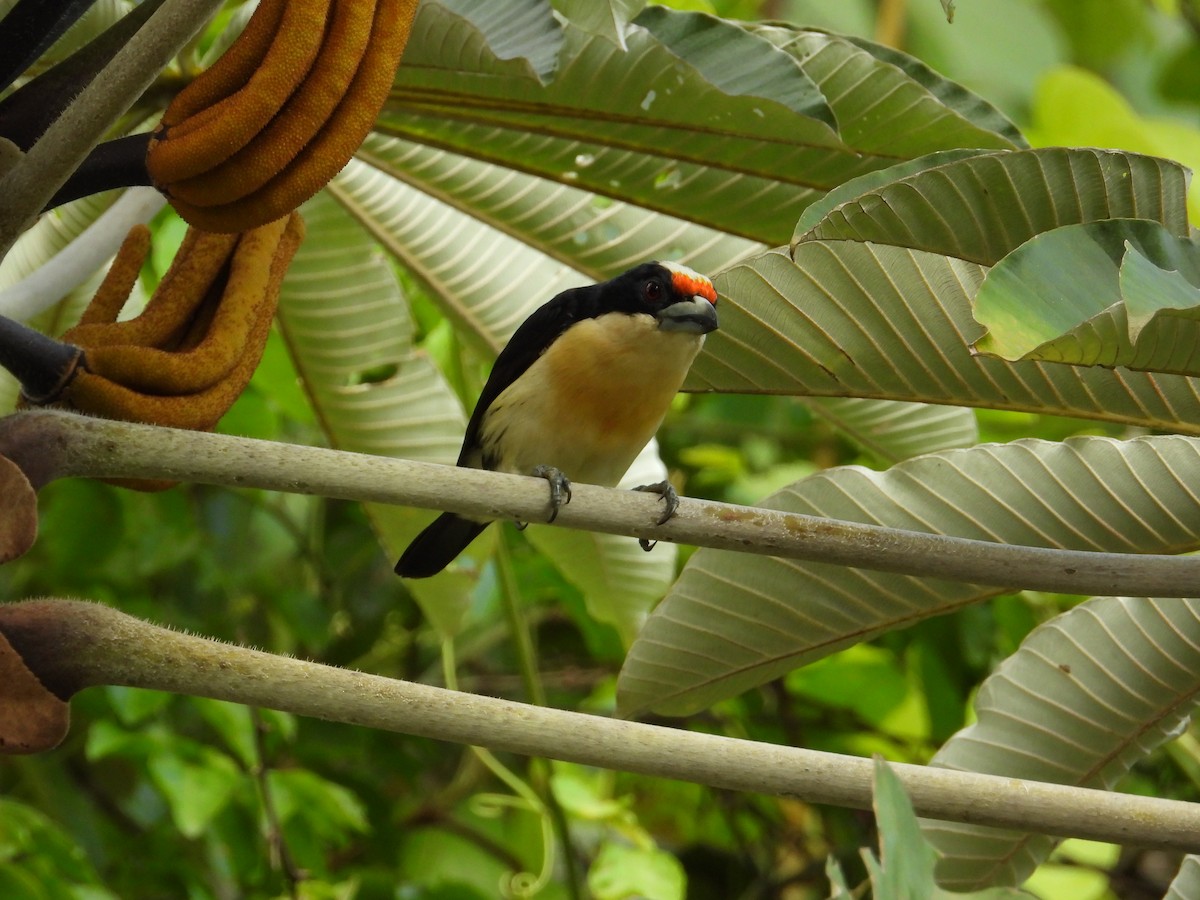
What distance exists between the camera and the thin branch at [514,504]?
855 mm

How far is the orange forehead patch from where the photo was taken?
179 centimetres

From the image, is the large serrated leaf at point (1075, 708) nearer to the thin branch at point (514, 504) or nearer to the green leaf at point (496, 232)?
the thin branch at point (514, 504)

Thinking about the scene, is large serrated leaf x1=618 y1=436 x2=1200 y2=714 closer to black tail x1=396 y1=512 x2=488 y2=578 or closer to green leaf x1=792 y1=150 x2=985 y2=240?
green leaf x1=792 y1=150 x2=985 y2=240

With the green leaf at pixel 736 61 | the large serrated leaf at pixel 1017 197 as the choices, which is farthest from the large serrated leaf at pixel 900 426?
A: the large serrated leaf at pixel 1017 197

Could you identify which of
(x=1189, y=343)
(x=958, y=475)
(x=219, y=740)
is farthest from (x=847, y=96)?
(x=219, y=740)

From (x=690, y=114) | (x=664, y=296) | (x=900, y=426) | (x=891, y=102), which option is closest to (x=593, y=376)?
(x=664, y=296)

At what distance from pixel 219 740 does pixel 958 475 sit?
5.85 feet

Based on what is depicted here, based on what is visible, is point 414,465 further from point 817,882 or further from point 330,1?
point 817,882

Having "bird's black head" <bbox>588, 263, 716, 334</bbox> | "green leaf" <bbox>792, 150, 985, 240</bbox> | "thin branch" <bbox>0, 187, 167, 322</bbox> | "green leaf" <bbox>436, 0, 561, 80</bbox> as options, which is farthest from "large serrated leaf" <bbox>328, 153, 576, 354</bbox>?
"green leaf" <bbox>792, 150, 985, 240</bbox>

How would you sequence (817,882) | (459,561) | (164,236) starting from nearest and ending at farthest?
(459,561)
(164,236)
(817,882)

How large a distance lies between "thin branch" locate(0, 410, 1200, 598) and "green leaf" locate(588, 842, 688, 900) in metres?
1.24

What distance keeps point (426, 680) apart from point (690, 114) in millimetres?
1692

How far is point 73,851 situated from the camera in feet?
5.82

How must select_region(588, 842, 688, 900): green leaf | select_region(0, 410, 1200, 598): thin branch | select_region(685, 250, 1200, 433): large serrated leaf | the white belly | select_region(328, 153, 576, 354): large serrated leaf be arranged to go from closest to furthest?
select_region(0, 410, 1200, 598): thin branch
select_region(685, 250, 1200, 433): large serrated leaf
select_region(328, 153, 576, 354): large serrated leaf
the white belly
select_region(588, 842, 688, 900): green leaf
